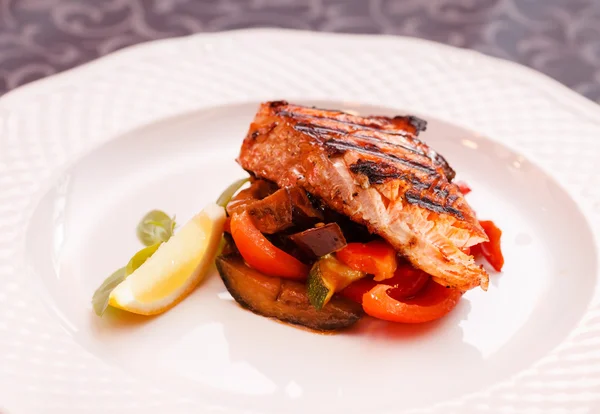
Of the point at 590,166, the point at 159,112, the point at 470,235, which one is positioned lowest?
the point at 159,112

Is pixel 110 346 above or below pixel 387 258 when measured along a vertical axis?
below

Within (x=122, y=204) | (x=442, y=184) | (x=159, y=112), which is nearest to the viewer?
(x=442, y=184)

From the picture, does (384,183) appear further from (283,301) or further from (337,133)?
(283,301)

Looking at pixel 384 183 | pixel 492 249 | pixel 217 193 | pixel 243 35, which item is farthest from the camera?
pixel 243 35

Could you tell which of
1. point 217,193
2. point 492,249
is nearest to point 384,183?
point 492,249

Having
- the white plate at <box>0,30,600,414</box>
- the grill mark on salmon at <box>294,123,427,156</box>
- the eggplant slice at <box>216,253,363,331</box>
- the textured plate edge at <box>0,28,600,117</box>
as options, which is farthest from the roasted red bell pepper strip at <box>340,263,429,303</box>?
the textured plate edge at <box>0,28,600,117</box>

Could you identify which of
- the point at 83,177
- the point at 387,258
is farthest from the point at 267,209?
the point at 83,177

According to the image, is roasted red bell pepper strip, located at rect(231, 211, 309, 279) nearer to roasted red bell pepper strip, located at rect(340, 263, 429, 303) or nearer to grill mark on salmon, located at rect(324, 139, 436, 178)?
roasted red bell pepper strip, located at rect(340, 263, 429, 303)

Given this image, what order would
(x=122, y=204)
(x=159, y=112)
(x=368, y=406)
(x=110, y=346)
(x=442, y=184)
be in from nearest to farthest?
(x=368, y=406), (x=110, y=346), (x=442, y=184), (x=122, y=204), (x=159, y=112)

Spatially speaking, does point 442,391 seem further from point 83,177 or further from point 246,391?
point 83,177
